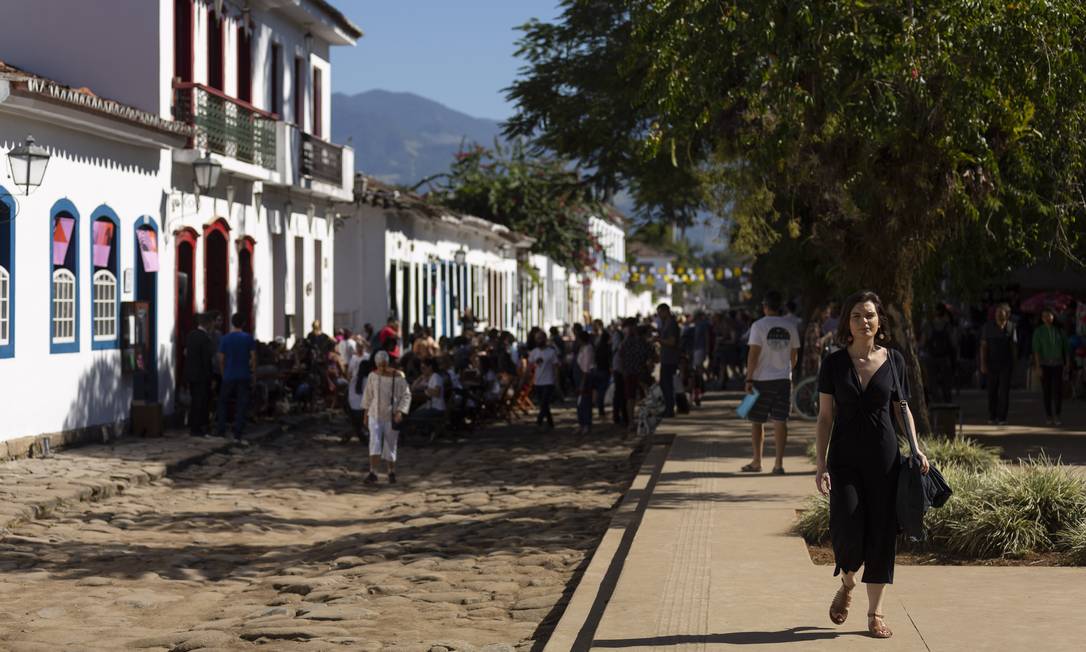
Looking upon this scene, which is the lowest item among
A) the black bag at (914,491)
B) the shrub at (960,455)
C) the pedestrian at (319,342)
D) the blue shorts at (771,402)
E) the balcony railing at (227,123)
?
the shrub at (960,455)

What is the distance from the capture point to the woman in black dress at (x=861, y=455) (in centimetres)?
758

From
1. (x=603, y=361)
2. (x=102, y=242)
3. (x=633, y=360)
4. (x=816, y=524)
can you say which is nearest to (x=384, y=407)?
(x=102, y=242)

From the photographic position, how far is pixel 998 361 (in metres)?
21.4

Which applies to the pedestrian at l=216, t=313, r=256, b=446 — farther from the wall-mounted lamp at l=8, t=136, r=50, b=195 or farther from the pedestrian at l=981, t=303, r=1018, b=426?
the pedestrian at l=981, t=303, r=1018, b=426

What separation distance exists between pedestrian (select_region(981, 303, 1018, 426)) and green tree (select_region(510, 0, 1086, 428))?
407 cm

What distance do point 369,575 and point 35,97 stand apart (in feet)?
29.3

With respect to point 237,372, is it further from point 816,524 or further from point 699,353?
point 816,524

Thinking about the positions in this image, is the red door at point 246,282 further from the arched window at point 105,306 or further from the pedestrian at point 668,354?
the pedestrian at point 668,354

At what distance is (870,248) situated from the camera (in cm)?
1595

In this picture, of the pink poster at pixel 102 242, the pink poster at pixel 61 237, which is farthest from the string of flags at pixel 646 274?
the pink poster at pixel 61 237

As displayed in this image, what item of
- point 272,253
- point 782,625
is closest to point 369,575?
point 782,625

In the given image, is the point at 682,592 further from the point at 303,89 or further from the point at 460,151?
the point at 460,151

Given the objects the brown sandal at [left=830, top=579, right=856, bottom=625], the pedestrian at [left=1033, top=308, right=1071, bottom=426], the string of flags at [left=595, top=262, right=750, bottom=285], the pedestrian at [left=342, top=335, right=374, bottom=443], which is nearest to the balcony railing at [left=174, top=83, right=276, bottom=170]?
the pedestrian at [left=342, top=335, right=374, bottom=443]

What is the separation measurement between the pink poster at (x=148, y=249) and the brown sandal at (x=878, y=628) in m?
16.3
